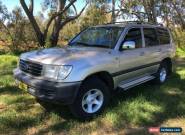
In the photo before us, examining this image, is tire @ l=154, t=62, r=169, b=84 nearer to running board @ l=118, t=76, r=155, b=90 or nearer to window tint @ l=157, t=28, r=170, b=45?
window tint @ l=157, t=28, r=170, b=45

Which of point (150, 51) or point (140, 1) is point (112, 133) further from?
point (140, 1)

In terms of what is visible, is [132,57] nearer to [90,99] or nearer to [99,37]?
[99,37]

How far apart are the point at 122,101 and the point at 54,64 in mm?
2081

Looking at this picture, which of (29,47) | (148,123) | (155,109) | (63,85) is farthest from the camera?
(29,47)

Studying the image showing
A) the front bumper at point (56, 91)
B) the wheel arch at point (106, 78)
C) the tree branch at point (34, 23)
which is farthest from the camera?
the tree branch at point (34, 23)

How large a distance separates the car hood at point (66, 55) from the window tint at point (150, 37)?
1765 millimetres

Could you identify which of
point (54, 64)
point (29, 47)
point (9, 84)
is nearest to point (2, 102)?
point (9, 84)

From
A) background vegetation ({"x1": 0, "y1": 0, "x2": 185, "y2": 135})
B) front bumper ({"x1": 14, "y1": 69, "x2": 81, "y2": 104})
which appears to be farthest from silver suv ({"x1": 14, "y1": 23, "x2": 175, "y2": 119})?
background vegetation ({"x1": 0, "y1": 0, "x2": 185, "y2": 135})

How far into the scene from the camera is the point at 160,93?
7.14 metres

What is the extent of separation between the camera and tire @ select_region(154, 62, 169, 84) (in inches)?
314

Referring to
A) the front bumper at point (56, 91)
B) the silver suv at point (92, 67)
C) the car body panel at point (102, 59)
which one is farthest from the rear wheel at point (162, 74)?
the front bumper at point (56, 91)

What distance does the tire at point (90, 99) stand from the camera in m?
5.14

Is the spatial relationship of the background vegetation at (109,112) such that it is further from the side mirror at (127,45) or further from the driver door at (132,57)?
the side mirror at (127,45)

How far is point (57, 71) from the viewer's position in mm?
4941
